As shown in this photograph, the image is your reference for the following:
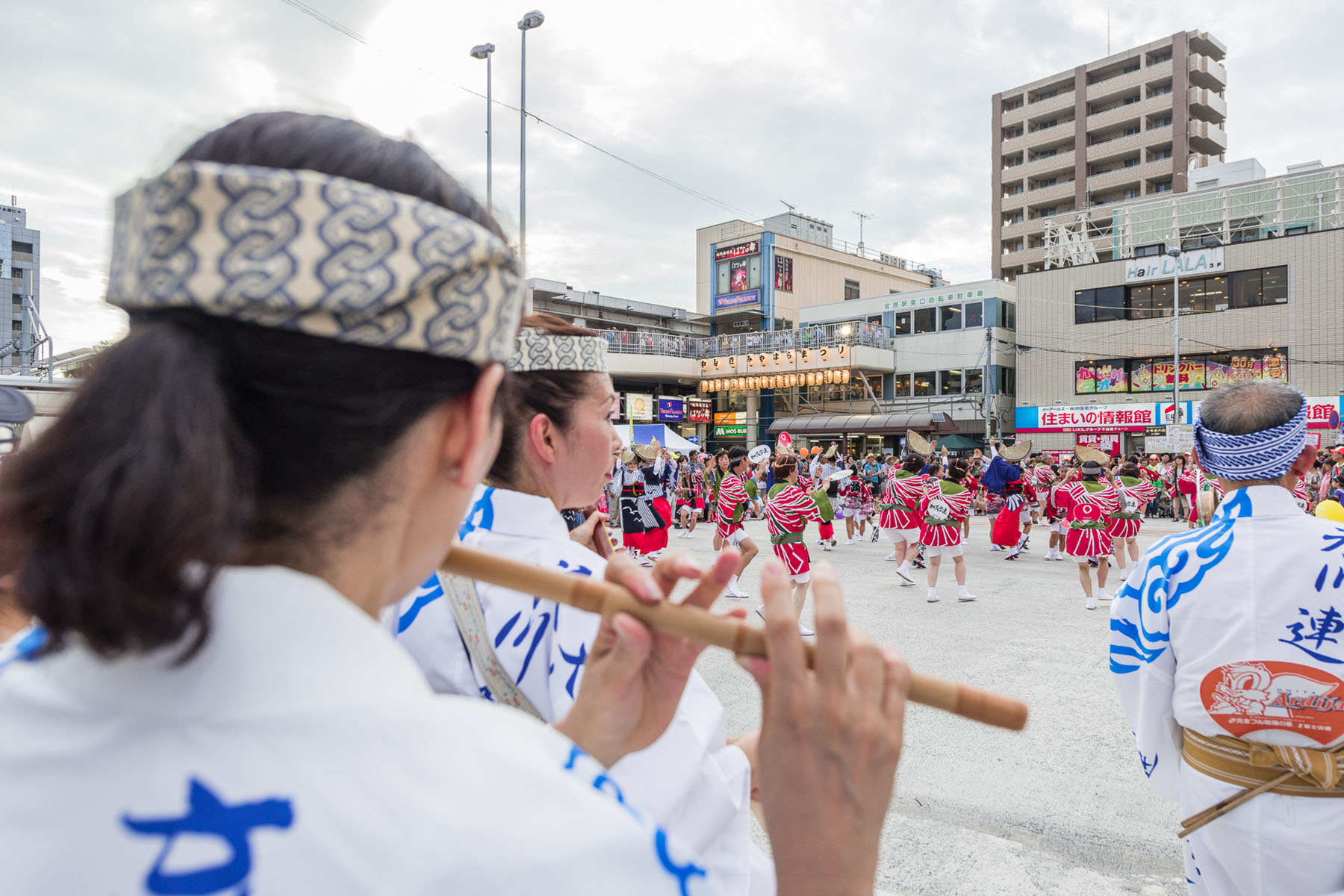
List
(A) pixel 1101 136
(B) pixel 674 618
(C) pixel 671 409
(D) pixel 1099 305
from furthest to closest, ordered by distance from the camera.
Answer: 1. (A) pixel 1101 136
2. (C) pixel 671 409
3. (D) pixel 1099 305
4. (B) pixel 674 618

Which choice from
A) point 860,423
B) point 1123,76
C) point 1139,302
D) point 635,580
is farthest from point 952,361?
point 635,580

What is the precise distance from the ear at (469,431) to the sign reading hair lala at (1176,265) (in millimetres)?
30577

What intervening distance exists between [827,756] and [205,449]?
0.55 meters

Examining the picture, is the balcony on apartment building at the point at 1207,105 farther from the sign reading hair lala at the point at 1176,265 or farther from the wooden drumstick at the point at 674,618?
the wooden drumstick at the point at 674,618

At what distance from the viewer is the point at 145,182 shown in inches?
24.6

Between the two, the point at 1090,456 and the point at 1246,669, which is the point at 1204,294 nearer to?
the point at 1090,456

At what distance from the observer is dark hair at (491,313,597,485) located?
165cm

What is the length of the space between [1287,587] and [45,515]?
2.35 m

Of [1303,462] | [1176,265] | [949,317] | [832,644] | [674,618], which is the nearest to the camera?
[832,644]

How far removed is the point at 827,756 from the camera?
0.69 metres

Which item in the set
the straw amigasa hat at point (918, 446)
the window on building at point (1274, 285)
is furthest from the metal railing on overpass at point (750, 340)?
the straw amigasa hat at point (918, 446)

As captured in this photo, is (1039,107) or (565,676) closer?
(565,676)

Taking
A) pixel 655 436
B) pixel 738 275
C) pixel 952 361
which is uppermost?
pixel 738 275

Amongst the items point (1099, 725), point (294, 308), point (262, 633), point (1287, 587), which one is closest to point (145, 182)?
point (294, 308)
